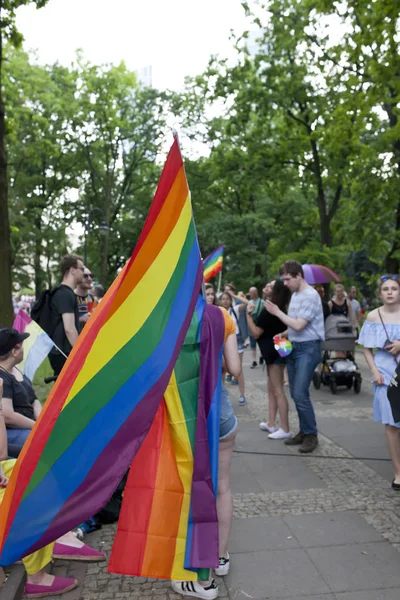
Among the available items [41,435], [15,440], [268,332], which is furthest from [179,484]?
[268,332]

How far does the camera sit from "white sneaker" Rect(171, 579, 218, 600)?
12.0 feet

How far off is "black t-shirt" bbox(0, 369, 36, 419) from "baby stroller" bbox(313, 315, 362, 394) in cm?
675

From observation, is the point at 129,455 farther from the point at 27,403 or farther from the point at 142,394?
the point at 27,403

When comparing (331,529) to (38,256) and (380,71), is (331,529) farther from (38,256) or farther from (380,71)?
(38,256)

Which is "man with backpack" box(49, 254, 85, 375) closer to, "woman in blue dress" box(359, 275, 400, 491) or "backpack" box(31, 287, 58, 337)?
"backpack" box(31, 287, 58, 337)

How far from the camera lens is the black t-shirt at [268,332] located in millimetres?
7364

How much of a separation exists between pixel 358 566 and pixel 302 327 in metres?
2.89

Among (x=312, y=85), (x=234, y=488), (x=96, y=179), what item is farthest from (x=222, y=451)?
(x=96, y=179)

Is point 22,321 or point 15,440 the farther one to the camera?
point 22,321

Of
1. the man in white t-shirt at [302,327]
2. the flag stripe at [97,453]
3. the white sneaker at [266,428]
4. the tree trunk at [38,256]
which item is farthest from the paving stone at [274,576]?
the tree trunk at [38,256]

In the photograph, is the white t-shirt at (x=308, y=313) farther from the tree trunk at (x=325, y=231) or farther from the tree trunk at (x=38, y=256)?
the tree trunk at (x=38, y=256)

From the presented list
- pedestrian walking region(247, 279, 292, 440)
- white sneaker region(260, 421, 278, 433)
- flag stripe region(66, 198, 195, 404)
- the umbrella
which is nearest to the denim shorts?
flag stripe region(66, 198, 195, 404)

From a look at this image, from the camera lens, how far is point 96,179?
36469mm

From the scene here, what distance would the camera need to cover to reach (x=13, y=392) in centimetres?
459
